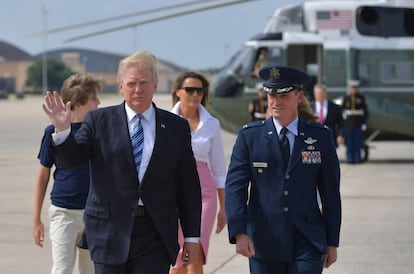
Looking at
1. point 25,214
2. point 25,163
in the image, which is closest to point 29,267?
point 25,214

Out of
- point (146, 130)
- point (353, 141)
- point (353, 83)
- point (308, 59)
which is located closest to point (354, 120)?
point (353, 141)

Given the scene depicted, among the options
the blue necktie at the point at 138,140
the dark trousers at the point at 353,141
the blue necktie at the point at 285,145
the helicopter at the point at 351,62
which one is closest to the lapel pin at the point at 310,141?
the blue necktie at the point at 285,145

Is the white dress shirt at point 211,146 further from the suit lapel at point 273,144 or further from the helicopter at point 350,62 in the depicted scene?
the helicopter at point 350,62

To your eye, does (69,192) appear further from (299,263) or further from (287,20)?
(287,20)

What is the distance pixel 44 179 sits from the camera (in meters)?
6.05

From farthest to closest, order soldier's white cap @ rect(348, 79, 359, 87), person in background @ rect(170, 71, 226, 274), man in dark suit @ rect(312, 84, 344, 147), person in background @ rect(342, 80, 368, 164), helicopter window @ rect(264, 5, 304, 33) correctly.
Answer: helicopter window @ rect(264, 5, 304, 33) < soldier's white cap @ rect(348, 79, 359, 87) < person in background @ rect(342, 80, 368, 164) < man in dark suit @ rect(312, 84, 344, 147) < person in background @ rect(170, 71, 226, 274)

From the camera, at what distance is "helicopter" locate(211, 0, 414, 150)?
19.7 meters

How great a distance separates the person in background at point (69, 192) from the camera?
602 centimetres

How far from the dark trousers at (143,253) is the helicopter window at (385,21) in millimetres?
14859

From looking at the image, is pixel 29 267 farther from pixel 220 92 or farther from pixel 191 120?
pixel 220 92

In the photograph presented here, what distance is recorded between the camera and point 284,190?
4.98 m

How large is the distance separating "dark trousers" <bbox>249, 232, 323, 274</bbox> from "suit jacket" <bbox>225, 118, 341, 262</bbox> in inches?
1.4

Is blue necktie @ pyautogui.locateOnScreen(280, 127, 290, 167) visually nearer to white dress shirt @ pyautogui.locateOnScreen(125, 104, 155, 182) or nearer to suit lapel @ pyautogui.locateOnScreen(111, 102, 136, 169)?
white dress shirt @ pyautogui.locateOnScreen(125, 104, 155, 182)

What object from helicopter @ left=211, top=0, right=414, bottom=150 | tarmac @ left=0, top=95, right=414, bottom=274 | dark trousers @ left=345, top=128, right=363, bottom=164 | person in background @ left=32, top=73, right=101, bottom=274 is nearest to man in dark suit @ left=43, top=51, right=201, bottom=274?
person in background @ left=32, top=73, right=101, bottom=274
